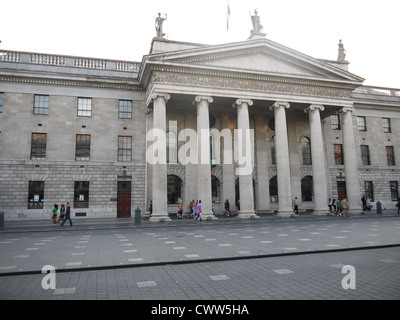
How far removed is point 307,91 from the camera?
28125 millimetres

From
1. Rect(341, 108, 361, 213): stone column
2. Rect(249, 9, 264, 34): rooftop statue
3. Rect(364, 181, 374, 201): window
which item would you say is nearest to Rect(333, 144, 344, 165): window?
Rect(364, 181, 374, 201): window

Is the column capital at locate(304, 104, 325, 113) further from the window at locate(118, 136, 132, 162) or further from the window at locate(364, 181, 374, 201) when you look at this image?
the window at locate(118, 136, 132, 162)

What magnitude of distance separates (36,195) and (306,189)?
27.4 meters

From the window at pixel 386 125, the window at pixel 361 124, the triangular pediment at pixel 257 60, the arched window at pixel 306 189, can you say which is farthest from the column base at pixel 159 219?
the window at pixel 386 125

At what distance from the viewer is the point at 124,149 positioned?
2786cm

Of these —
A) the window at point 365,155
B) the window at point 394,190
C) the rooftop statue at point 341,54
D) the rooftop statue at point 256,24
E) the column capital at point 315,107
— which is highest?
the rooftop statue at point 256,24

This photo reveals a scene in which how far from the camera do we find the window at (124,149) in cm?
2770

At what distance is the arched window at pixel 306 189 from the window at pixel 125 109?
20.3m

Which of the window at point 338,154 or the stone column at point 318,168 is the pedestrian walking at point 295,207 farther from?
the window at point 338,154

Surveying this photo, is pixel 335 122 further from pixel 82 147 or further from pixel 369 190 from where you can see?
pixel 82 147

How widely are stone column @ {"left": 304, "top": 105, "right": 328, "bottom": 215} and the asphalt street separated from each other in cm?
1426

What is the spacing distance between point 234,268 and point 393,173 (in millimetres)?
36945

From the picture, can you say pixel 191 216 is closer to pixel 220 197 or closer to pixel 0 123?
Answer: pixel 220 197
